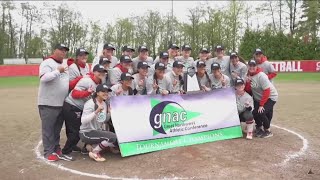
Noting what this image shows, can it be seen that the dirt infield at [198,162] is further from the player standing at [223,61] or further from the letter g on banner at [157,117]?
the player standing at [223,61]

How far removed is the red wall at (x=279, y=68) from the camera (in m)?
33.5

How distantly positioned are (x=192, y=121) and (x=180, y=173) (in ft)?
5.64

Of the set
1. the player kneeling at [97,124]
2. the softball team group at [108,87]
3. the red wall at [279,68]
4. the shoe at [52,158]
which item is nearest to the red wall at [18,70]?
the red wall at [279,68]

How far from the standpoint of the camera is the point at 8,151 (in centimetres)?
720

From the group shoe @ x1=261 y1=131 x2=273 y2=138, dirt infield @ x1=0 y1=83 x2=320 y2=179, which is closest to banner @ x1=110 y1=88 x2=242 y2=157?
dirt infield @ x1=0 y1=83 x2=320 y2=179

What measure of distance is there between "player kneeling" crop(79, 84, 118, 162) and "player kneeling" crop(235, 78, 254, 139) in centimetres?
288

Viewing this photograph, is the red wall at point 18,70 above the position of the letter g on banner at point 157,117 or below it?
above

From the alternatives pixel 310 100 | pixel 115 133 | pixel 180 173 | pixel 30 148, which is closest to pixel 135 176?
pixel 180 173

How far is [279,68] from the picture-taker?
119ft

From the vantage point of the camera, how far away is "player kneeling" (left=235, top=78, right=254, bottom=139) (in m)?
7.71

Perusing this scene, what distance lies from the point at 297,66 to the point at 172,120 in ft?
105

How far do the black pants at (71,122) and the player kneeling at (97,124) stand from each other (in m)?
0.27

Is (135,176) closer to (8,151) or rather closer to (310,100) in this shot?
(8,151)

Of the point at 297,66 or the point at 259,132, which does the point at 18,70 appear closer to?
the point at 297,66
